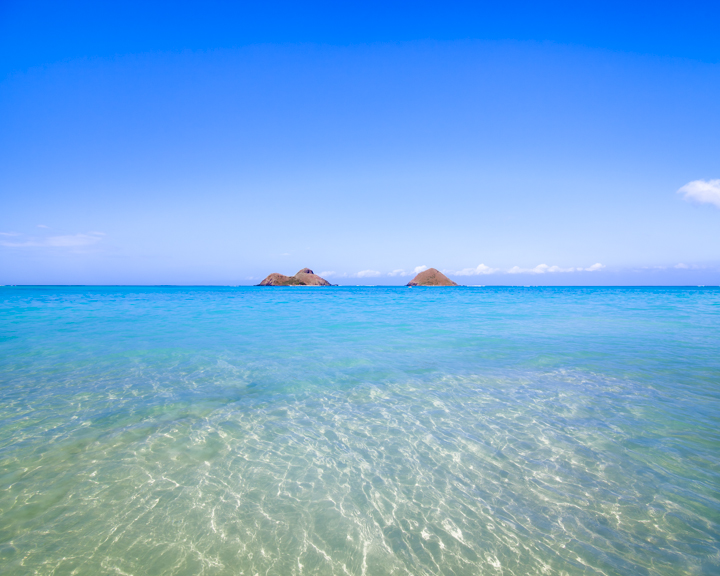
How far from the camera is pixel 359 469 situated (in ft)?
14.5

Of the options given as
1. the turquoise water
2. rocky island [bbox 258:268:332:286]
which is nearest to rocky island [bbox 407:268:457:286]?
rocky island [bbox 258:268:332:286]

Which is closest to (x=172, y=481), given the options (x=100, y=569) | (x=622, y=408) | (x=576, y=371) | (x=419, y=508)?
→ (x=100, y=569)

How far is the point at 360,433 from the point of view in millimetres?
5453

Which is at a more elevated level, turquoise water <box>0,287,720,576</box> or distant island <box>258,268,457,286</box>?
distant island <box>258,268,457,286</box>

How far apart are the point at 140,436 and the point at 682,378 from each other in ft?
38.3

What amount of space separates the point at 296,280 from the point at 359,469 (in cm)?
17756

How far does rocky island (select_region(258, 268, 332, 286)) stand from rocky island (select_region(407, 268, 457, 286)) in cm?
5312

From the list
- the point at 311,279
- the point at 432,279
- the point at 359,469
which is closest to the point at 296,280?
the point at 311,279

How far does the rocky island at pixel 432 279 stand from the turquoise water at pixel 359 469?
171088 millimetres

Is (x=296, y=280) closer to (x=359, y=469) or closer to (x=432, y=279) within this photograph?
(x=432, y=279)

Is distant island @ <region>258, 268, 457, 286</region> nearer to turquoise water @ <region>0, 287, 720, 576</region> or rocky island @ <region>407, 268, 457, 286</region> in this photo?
rocky island @ <region>407, 268, 457, 286</region>

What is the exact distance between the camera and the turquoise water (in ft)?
10.1

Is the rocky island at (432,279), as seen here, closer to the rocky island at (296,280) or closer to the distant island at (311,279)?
the distant island at (311,279)

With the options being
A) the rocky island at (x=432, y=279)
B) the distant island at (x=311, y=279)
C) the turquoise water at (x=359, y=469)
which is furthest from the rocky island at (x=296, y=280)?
the turquoise water at (x=359, y=469)
